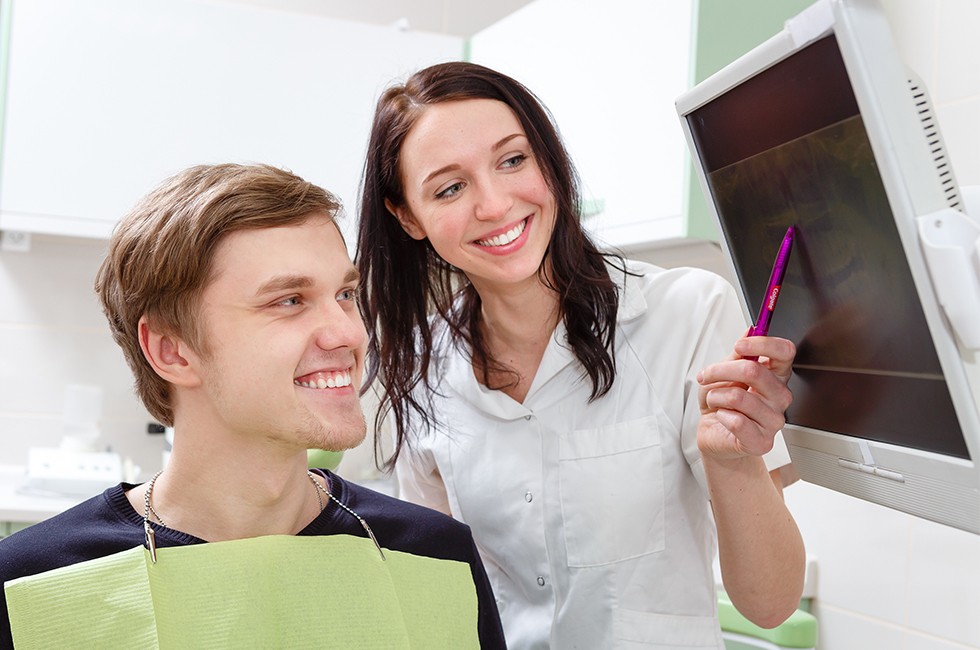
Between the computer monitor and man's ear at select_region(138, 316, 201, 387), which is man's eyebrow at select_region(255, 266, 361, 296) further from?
the computer monitor

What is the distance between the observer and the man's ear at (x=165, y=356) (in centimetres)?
119

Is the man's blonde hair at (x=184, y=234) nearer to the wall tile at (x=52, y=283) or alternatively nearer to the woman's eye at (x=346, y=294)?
the woman's eye at (x=346, y=294)

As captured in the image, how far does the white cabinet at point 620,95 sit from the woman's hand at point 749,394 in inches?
35.8

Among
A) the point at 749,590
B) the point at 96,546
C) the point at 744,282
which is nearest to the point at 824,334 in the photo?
the point at 744,282

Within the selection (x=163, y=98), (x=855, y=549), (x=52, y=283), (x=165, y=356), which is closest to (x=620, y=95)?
(x=855, y=549)

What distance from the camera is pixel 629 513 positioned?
135cm

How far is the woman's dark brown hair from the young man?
0.72ft

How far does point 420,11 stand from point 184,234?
224 cm

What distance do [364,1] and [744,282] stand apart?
237 cm

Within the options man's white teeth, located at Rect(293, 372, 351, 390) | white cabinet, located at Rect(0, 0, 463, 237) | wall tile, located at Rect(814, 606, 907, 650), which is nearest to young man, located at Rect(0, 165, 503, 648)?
man's white teeth, located at Rect(293, 372, 351, 390)

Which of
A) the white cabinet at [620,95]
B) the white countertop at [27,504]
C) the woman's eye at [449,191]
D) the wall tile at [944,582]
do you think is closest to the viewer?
the woman's eye at [449,191]

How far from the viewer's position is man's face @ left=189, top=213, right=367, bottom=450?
3.69ft

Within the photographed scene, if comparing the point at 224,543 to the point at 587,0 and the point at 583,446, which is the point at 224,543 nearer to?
the point at 583,446

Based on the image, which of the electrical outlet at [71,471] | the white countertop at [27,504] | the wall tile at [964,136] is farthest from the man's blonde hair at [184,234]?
the electrical outlet at [71,471]
